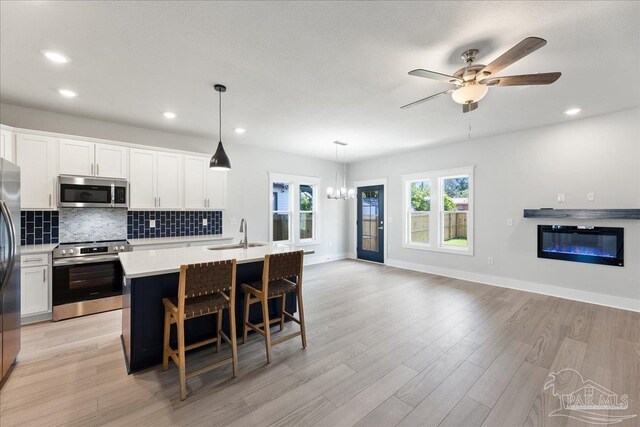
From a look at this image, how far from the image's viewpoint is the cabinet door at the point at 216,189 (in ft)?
16.1

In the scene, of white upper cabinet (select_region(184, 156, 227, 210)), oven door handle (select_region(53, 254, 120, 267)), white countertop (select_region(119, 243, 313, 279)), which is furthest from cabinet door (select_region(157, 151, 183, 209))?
white countertop (select_region(119, 243, 313, 279))

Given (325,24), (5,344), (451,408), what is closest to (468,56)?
(325,24)

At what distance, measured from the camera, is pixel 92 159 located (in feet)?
12.6

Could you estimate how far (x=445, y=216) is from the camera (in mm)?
5855

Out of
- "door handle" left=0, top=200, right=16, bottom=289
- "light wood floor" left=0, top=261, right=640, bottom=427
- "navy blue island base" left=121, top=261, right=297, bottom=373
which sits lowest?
"light wood floor" left=0, top=261, right=640, bottom=427

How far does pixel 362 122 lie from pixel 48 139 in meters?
4.27

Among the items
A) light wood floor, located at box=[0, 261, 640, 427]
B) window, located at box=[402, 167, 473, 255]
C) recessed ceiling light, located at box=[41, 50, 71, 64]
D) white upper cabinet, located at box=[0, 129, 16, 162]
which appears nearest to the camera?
light wood floor, located at box=[0, 261, 640, 427]

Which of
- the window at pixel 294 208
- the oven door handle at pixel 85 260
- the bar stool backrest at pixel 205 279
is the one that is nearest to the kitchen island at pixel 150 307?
the bar stool backrest at pixel 205 279

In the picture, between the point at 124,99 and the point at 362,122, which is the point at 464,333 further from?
the point at 124,99

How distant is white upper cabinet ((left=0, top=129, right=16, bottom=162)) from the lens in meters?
3.16

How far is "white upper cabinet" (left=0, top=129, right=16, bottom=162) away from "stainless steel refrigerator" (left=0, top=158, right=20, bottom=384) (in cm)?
108

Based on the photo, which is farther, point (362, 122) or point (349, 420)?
point (362, 122)

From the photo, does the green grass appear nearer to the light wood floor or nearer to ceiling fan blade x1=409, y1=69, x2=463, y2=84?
the light wood floor

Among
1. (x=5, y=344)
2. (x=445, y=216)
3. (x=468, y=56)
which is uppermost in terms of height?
(x=468, y=56)
